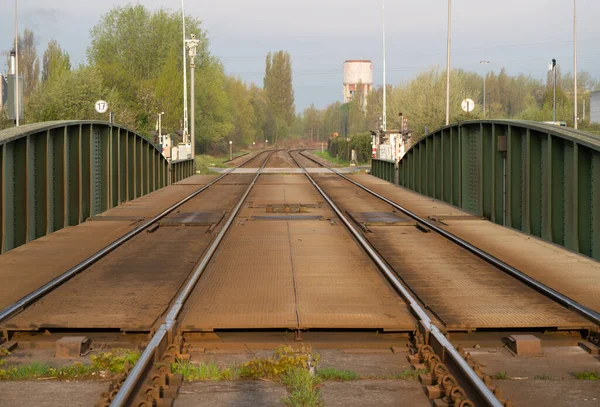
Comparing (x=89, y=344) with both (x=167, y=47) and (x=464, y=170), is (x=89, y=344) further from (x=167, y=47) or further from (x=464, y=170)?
(x=167, y=47)

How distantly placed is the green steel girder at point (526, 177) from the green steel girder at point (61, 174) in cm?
944

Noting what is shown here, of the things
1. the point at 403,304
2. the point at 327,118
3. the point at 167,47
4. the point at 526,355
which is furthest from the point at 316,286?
the point at 327,118

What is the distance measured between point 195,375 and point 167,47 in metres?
87.3

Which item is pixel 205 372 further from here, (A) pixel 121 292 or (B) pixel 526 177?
(B) pixel 526 177

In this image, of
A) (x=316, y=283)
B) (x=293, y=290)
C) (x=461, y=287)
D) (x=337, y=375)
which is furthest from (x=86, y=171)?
(x=337, y=375)

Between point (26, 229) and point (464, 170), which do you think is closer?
point (26, 229)

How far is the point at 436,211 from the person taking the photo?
72.0ft

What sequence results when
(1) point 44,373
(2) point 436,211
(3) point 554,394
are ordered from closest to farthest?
(3) point 554,394 → (1) point 44,373 → (2) point 436,211

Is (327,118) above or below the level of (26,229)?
above

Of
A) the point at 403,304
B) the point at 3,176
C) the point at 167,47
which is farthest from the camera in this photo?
the point at 167,47

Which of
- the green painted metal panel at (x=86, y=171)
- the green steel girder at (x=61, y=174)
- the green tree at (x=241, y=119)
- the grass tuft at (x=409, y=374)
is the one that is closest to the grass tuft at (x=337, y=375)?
the grass tuft at (x=409, y=374)

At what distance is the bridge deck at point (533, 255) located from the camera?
10.6 meters

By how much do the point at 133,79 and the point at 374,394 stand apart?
260ft

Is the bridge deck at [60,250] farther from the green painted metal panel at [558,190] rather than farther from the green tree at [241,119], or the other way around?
the green tree at [241,119]
